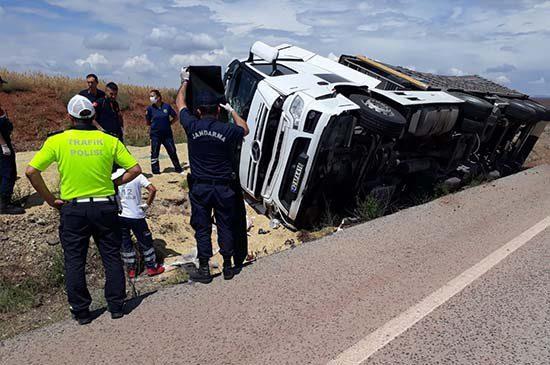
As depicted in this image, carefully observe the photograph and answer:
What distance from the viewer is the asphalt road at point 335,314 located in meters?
3.06

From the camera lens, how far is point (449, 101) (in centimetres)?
776

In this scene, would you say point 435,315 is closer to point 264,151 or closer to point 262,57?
point 264,151

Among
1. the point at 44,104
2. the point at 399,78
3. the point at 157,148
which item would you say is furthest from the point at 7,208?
the point at 44,104

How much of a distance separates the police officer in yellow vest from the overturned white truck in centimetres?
320

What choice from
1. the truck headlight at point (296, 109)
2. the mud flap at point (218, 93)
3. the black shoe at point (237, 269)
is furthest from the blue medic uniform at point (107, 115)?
the black shoe at point (237, 269)

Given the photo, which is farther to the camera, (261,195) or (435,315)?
(261,195)

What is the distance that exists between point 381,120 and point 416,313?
11.1 feet

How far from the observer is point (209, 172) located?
4.18m

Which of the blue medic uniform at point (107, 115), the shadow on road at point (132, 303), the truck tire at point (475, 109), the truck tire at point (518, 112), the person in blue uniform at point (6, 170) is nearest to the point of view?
the shadow on road at point (132, 303)

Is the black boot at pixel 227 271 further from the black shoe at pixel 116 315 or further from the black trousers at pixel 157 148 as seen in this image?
the black trousers at pixel 157 148

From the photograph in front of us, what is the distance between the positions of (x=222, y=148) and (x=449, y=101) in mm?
5065

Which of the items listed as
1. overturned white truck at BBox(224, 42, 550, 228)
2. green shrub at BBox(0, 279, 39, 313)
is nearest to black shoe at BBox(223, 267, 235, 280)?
green shrub at BBox(0, 279, 39, 313)

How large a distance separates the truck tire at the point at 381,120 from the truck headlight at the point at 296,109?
0.84 meters

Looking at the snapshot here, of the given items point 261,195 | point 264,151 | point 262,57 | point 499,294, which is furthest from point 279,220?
point 499,294
